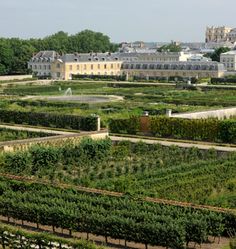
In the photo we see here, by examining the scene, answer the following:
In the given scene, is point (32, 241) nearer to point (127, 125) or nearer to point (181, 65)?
point (127, 125)

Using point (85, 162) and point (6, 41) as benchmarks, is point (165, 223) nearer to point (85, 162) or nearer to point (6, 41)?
point (85, 162)

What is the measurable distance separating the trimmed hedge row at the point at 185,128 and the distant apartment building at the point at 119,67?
145 ft

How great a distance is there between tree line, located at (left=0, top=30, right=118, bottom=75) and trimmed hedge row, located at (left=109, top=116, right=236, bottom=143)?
52609 millimetres

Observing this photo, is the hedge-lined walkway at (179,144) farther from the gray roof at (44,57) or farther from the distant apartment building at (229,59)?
the distant apartment building at (229,59)

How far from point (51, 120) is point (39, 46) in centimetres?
6741

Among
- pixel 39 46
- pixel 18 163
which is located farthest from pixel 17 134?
pixel 39 46

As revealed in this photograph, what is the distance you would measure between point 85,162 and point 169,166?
351 centimetres

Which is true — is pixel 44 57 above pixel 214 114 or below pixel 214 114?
above

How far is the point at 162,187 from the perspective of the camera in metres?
20.5

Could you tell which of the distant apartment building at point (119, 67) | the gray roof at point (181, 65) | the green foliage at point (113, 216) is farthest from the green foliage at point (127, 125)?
the gray roof at point (181, 65)

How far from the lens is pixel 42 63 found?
8900cm

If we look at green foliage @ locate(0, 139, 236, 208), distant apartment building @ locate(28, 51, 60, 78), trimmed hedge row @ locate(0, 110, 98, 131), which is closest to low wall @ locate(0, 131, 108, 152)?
green foliage @ locate(0, 139, 236, 208)

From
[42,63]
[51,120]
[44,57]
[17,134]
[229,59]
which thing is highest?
[44,57]

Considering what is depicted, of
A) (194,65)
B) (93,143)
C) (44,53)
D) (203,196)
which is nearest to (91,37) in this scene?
(44,53)
